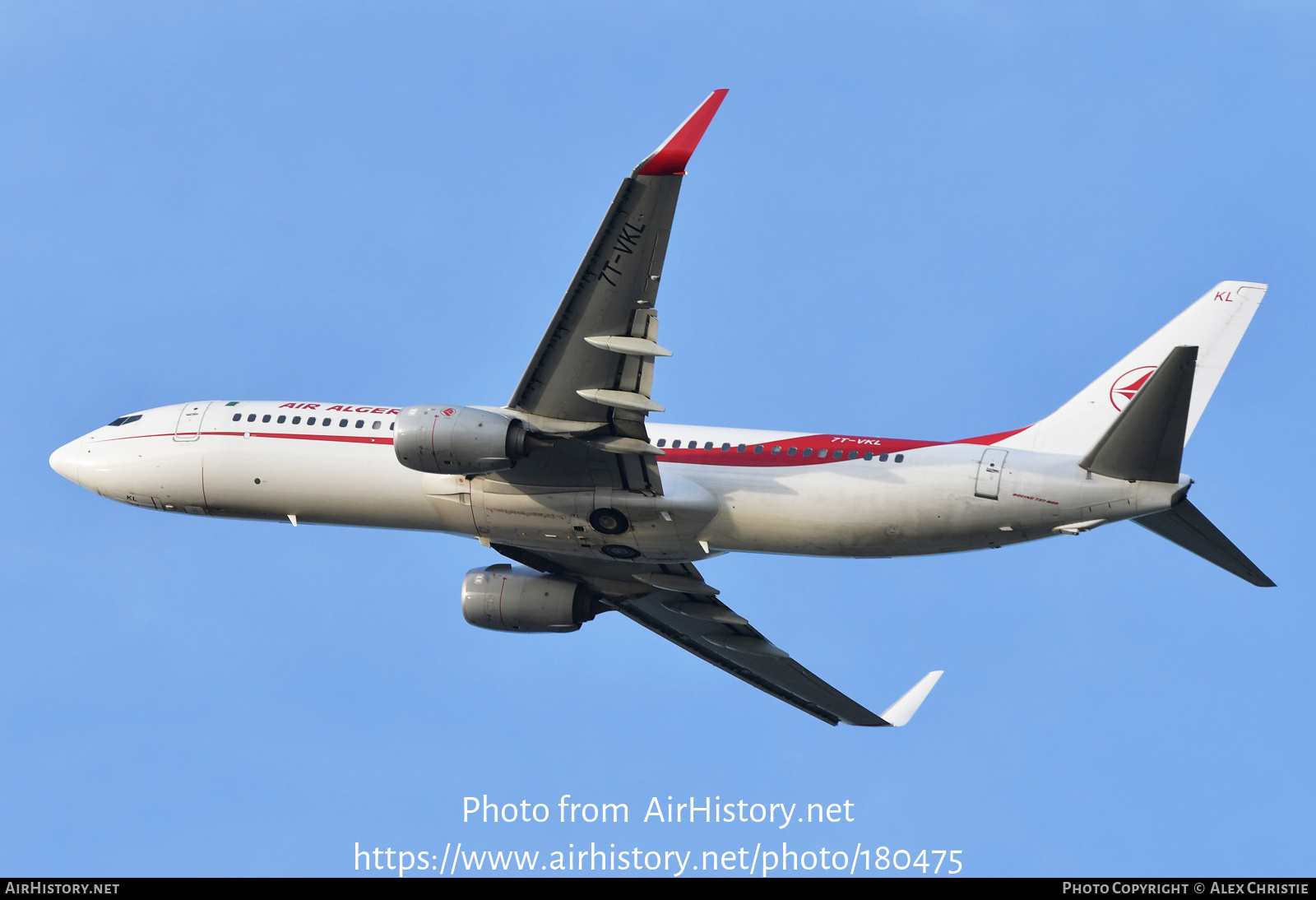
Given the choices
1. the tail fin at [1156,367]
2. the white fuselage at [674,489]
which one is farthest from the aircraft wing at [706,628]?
the tail fin at [1156,367]

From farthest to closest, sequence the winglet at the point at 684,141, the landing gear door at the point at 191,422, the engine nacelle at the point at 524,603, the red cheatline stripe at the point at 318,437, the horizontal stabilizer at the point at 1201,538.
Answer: the engine nacelle at the point at 524,603 < the landing gear door at the point at 191,422 < the red cheatline stripe at the point at 318,437 < the horizontal stabilizer at the point at 1201,538 < the winglet at the point at 684,141

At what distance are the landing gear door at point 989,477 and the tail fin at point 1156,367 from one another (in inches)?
64.5

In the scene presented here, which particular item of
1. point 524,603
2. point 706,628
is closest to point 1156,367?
point 706,628

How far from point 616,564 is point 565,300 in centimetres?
1168

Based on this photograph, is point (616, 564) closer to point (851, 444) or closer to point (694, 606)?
point (694, 606)

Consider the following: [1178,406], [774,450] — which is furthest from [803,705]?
[1178,406]

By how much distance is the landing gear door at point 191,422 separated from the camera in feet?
120

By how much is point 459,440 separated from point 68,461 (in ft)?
45.3

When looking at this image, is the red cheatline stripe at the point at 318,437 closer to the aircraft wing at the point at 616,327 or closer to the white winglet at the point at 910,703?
the aircraft wing at the point at 616,327

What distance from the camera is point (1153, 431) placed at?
28328 mm

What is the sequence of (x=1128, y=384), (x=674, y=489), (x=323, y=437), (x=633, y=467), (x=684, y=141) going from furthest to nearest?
(x=323, y=437) < (x=1128, y=384) < (x=674, y=489) < (x=633, y=467) < (x=684, y=141)

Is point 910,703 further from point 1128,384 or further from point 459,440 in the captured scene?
point 459,440

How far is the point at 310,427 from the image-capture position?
35.5 m

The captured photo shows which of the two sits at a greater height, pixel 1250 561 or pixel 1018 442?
pixel 1018 442
